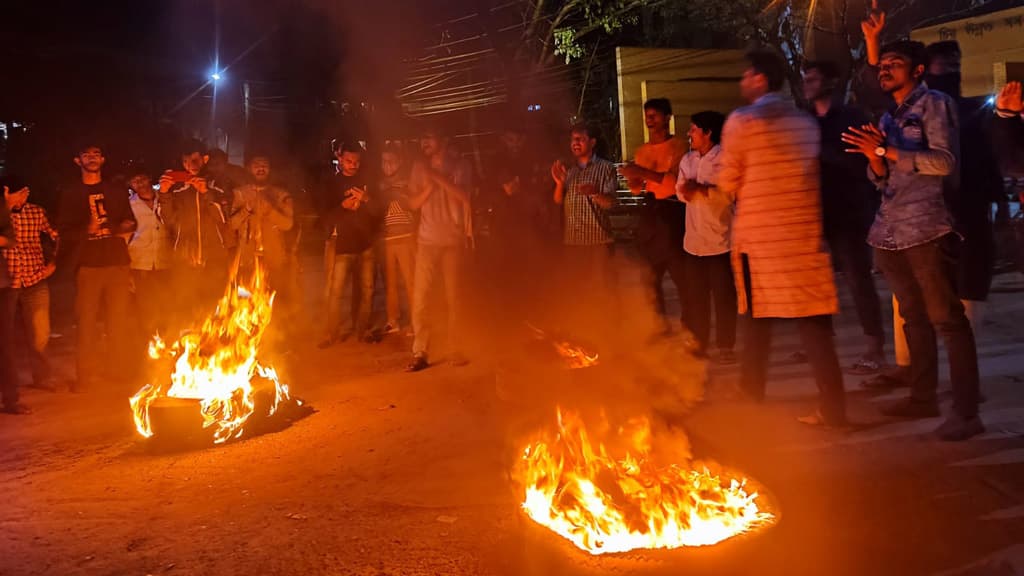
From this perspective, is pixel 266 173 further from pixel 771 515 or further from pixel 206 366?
pixel 771 515

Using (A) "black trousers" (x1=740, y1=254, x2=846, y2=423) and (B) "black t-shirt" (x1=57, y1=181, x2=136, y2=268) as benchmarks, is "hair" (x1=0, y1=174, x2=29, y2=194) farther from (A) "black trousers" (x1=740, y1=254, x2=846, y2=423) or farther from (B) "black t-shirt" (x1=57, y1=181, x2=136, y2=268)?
(A) "black trousers" (x1=740, y1=254, x2=846, y2=423)

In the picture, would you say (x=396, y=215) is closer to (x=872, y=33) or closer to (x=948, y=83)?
(x=872, y=33)

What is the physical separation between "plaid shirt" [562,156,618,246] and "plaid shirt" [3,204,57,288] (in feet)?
14.2

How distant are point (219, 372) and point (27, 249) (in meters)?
2.29

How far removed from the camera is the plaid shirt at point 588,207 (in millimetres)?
7234

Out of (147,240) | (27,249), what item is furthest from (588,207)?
(27,249)

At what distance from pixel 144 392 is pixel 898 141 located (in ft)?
16.0

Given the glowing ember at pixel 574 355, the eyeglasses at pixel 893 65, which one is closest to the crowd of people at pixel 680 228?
the eyeglasses at pixel 893 65

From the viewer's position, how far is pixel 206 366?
5.72 meters

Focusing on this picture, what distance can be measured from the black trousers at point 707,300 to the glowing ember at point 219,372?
3.31 meters

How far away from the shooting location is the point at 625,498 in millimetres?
3416

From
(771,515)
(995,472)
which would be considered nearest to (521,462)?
(771,515)

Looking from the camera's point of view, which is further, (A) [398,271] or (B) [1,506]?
(A) [398,271]

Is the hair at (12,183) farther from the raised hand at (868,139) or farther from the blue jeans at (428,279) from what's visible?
the raised hand at (868,139)
